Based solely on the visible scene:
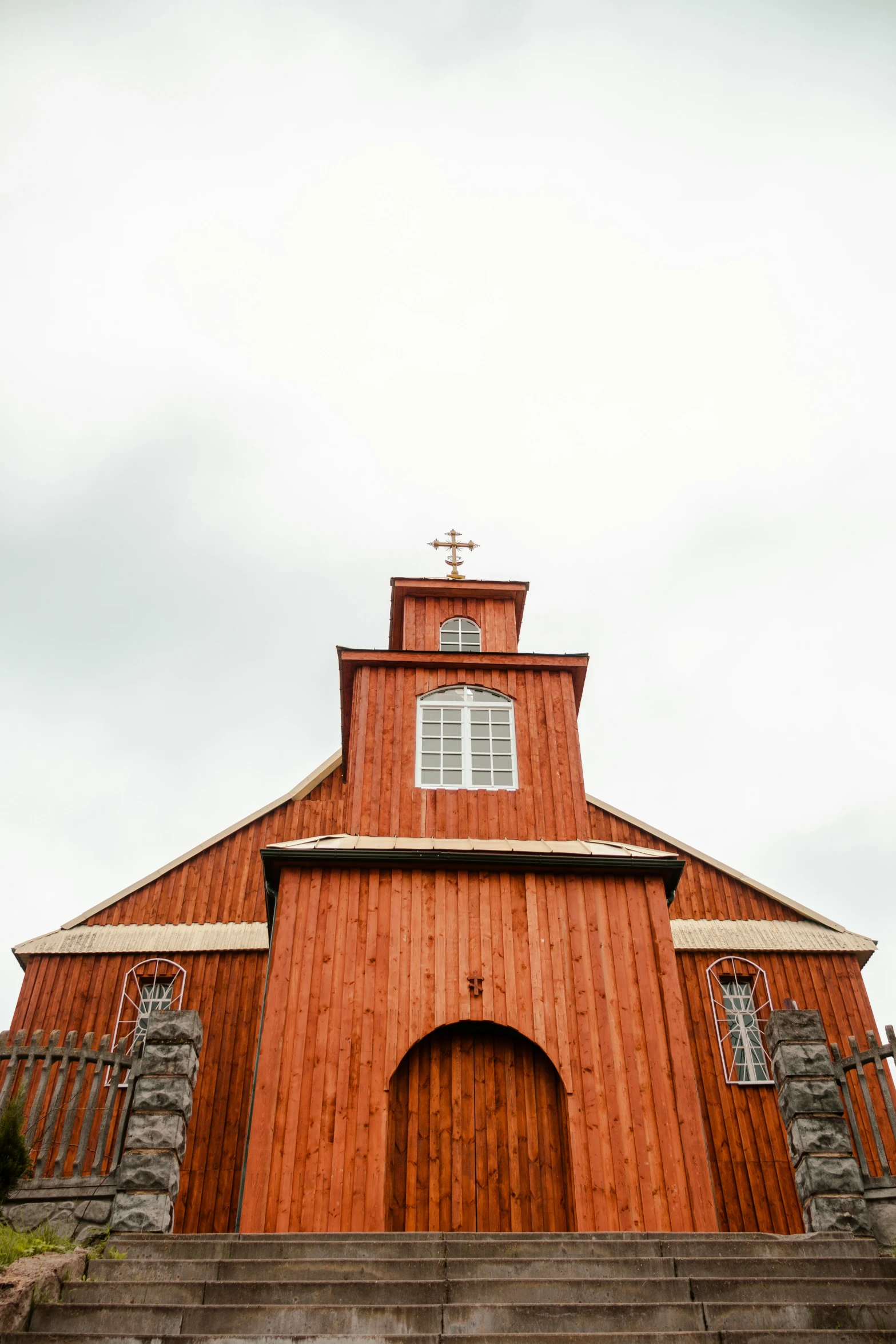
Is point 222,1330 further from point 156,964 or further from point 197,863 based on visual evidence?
point 197,863

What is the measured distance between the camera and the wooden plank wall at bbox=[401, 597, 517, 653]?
16812mm

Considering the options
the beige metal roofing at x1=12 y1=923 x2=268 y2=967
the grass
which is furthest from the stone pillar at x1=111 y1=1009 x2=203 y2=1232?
the beige metal roofing at x1=12 y1=923 x2=268 y2=967

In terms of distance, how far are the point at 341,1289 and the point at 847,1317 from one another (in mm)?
3214

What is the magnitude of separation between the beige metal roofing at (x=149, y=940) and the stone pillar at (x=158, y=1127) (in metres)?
6.63

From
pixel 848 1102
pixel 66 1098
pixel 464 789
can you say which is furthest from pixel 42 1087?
pixel 848 1102

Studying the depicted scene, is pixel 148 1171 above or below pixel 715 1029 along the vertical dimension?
below

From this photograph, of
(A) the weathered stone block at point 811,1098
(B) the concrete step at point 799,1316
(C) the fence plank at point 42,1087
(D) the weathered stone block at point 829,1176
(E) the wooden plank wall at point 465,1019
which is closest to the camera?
(B) the concrete step at point 799,1316

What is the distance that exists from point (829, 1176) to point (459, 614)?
10422 mm

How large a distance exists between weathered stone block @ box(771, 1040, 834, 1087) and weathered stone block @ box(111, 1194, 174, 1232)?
18.1 feet

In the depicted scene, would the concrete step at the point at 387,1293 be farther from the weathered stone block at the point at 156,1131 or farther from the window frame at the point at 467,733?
the window frame at the point at 467,733

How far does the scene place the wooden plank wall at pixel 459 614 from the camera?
55.2 feet

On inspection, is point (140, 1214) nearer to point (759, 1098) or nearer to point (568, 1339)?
point (568, 1339)

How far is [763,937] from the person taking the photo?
1653 cm

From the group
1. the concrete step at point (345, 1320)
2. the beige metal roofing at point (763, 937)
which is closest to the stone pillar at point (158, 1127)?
the concrete step at point (345, 1320)
